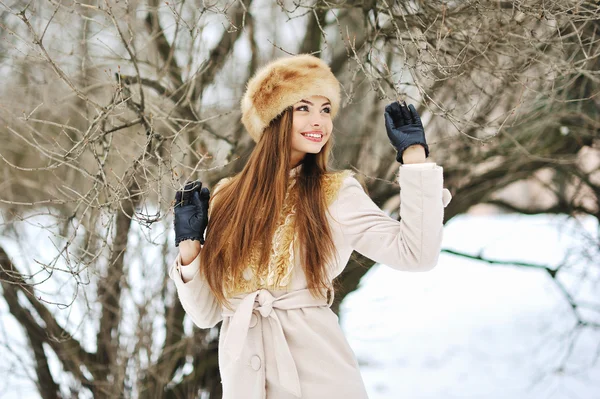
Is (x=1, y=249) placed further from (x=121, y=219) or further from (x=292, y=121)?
(x=292, y=121)

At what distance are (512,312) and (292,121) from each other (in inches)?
246

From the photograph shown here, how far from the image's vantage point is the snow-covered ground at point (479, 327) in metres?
5.01

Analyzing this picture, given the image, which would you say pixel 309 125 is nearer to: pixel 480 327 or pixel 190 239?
pixel 190 239

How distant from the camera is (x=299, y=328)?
197cm

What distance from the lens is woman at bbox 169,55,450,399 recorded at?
193 cm

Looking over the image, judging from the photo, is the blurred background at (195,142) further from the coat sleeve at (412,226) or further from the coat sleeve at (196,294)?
the coat sleeve at (412,226)

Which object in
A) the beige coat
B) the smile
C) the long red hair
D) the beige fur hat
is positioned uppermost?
the beige fur hat

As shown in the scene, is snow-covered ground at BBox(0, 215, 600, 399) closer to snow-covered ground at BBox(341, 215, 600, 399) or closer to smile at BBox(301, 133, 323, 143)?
snow-covered ground at BBox(341, 215, 600, 399)

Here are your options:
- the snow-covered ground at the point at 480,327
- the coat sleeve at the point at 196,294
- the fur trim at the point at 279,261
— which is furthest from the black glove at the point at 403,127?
the snow-covered ground at the point at 480,327

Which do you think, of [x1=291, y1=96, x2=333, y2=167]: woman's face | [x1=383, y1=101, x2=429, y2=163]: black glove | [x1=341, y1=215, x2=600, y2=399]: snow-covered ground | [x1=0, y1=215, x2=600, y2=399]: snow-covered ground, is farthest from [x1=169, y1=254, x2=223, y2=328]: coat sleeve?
[x1=0, y1=215, x2=600, y2=399]: snow-covered ground

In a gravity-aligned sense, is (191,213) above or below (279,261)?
above

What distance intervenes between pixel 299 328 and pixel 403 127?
0.71 meters

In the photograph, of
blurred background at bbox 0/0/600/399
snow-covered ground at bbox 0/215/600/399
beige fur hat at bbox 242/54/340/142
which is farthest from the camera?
snow-covered ground at bbox 0/215/600/399

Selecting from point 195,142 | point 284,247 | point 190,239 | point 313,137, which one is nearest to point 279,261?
point 284,247
